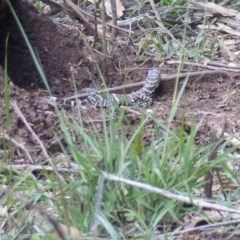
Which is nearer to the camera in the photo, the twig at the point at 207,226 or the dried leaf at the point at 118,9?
the twig at the point at 207,226

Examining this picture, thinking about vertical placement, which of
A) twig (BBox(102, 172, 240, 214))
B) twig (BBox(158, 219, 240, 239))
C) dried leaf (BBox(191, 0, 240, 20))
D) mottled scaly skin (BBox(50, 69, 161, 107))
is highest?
twig (BBox(102, 172, 240, 214))

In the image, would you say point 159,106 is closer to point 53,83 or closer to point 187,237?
point 53,83

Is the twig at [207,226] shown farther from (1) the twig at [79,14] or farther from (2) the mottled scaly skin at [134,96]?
(1) the twig at [79,14]

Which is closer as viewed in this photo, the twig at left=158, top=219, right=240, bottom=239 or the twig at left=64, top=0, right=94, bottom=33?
the twig at left=158, top=219, right=240, bottom=239

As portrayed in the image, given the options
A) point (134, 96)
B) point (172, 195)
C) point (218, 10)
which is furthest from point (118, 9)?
point (172, 195)

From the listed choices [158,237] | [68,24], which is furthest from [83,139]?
[68,24]

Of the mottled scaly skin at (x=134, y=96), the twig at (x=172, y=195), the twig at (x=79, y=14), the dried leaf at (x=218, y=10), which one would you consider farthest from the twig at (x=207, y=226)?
the dried leaf at (x=218, y=10)

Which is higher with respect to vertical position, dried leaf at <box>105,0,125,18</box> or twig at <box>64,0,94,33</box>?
twig at <box>64,0,94,33</box>

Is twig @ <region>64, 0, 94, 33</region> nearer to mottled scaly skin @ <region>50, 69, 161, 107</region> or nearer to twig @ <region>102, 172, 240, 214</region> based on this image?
mottled scaly skin @ <region>50, 69, 161, 107</region>

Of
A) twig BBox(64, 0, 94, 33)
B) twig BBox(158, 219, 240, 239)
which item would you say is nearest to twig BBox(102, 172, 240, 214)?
twig BBox(158, 219, 240, 239)
